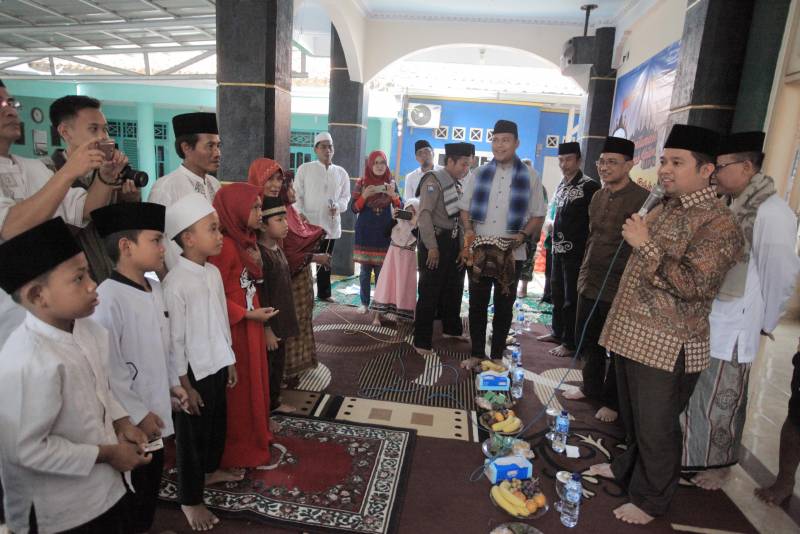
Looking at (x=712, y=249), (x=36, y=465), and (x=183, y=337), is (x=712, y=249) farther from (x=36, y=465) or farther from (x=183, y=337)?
(x=36, y=465)

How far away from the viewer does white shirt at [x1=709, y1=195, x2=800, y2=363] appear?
6.94 ft

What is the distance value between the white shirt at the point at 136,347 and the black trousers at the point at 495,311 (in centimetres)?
233

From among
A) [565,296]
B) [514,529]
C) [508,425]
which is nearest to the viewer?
[514,529]

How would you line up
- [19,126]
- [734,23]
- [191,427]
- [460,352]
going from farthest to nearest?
[460,352] < [734,23] < [191,427] < [19,126]

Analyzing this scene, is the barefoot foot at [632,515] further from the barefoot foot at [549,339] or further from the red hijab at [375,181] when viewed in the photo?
the red hijab at [375,181]

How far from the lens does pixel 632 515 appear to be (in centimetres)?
208

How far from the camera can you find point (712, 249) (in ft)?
5.83

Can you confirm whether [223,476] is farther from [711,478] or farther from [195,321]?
[711,478]

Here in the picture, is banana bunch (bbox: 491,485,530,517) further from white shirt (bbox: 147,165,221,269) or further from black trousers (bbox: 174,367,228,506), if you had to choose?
white shirt (bbox: 147,165,221,269)

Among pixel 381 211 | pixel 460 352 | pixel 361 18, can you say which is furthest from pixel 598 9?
pixel 460 352

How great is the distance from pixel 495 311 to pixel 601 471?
1404 millimetres

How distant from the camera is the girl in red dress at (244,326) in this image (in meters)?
2.17

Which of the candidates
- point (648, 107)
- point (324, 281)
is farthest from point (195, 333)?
point (648, 107)

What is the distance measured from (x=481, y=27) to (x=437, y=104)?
605cm
